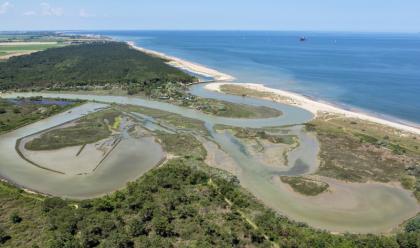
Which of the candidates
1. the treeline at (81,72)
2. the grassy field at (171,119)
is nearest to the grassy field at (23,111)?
the grassy field at (171,119)

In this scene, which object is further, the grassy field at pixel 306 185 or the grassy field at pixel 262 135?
the grassy field at pixel 262 135

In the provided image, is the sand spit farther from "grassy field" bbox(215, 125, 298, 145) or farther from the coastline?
"grassy field" bbox(215, 125, 298, 145)

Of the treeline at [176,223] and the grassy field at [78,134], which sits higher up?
the treeline at [176,223]

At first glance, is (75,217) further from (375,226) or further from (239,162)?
(375,226)

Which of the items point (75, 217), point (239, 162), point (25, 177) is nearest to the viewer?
point (75, 217)

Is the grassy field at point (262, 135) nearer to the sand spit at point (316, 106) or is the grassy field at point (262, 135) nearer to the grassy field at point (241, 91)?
the sand spit at point (316, 106)

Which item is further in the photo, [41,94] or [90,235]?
[41,94]

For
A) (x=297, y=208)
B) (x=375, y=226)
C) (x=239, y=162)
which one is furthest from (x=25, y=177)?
(x=375, y=226)

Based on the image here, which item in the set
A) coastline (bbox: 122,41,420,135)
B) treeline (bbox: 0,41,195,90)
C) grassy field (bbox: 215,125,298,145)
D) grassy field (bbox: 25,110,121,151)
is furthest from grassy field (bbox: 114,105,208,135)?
coastline (bbox: 122,41,420,135)
